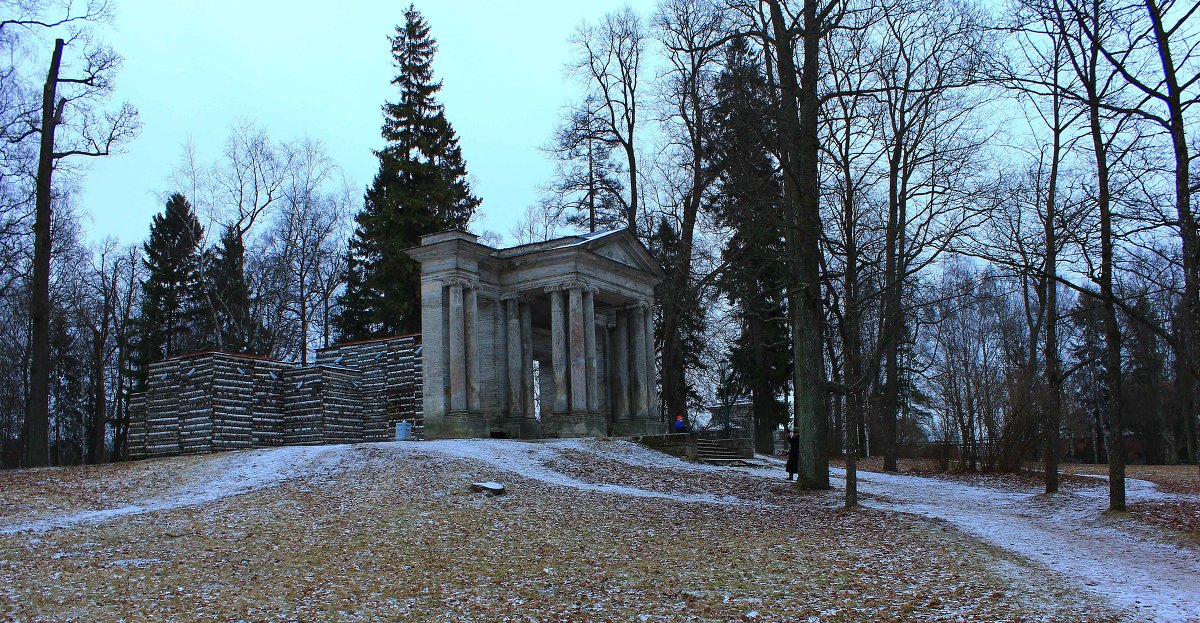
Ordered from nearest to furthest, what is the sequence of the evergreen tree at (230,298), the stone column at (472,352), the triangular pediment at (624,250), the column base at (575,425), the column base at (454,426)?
the column base at (454,426) → the stone column at (472,352) → the column base at (575,425) → the triangular pediment at (624,250) → the evergreen tree at (230,298)

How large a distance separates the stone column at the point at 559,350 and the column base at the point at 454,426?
104 inches

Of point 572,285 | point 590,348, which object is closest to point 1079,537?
point 590,348

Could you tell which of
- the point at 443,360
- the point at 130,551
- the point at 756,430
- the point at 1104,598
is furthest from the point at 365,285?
the point at 1104,598

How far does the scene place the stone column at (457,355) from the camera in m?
27.0

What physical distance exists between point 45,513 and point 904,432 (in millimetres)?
28102

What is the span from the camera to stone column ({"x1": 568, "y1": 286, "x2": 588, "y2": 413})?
2797cm

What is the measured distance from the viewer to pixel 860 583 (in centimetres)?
1031

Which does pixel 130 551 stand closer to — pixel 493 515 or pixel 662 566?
pixel 493 515

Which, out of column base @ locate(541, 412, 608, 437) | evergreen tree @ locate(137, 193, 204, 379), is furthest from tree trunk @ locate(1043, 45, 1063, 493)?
evergreen tree @ locate(137, 193, 204, 379)

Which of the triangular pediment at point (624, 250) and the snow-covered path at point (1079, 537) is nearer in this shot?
the snow-covered path at point (1079, 537)

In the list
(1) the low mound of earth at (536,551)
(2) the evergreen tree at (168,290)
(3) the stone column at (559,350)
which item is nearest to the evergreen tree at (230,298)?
(2) the evergreen tree at (168,290)

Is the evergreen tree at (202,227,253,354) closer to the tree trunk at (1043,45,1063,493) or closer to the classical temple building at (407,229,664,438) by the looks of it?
the classical temple building at (407,229,664,438)

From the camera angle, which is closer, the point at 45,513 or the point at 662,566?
the point at 662,566

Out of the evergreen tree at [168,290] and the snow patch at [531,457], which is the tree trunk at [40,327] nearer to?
the snow patch at [531,457]
